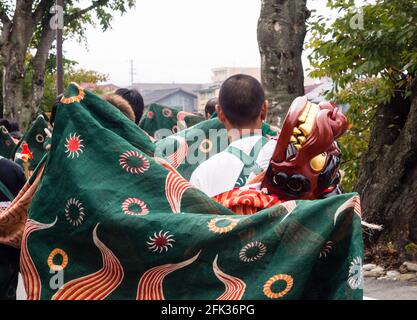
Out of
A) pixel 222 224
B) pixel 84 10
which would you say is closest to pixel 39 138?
pixel 222 224

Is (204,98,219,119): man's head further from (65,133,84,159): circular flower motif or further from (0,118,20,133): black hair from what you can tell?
(65,133,84,159): circular flower motif

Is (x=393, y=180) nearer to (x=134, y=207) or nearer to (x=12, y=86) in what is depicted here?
(x=134, y=207)

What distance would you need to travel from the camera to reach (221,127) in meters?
4.68

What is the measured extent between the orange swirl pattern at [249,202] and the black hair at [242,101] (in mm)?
645

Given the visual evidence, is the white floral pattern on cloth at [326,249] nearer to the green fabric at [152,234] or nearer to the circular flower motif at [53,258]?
the green fabric at [152,234]

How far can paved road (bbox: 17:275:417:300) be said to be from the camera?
723 cm

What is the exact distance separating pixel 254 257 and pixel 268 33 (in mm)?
4850

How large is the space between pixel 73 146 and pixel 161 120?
3556mm

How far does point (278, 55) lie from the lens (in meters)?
6.96

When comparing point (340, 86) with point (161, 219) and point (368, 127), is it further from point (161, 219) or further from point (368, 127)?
point (161, 219)

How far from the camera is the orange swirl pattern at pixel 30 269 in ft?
8.66

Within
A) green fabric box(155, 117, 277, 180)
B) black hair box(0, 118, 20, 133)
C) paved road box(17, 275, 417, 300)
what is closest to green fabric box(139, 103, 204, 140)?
green fabric box(155, 117, 277, 180)

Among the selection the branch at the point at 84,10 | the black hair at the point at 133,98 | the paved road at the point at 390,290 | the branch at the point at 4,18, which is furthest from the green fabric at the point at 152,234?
the branch at the point at 84,10

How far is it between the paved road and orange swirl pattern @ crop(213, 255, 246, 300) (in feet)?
16.5
